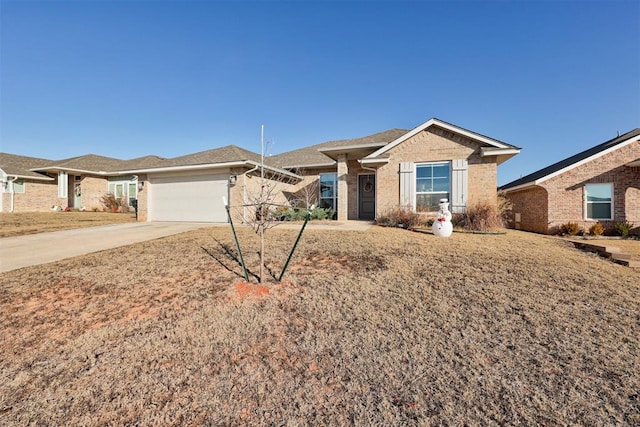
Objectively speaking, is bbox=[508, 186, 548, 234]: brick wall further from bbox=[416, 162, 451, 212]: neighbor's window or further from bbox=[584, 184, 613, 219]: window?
bbox=[416, 162, 451, 212]: neighbor's window

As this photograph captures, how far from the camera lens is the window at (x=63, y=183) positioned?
1994cm

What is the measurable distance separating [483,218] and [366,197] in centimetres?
611

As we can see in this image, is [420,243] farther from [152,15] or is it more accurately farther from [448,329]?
[152,15]

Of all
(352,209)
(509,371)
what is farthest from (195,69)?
(509,371)

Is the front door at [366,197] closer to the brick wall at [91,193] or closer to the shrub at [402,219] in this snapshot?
the shrub at [402,219]

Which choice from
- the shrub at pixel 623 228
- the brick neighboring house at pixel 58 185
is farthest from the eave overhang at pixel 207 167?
the shrub at pixel 623 228

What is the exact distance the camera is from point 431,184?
1143cm

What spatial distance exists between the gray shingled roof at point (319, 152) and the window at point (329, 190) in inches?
34.1

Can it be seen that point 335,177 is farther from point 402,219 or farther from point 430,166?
point 402,219

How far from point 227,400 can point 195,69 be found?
1421 cm

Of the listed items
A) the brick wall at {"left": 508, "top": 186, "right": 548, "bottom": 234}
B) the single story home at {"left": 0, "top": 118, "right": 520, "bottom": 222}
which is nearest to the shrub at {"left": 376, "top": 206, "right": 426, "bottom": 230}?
the single story home at {"left": 0, "top": 118, "right": 520, "bottom": 222}

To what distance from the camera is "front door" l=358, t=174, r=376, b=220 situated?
14.3 m

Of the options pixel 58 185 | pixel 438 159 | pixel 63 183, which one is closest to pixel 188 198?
pixel 438 159

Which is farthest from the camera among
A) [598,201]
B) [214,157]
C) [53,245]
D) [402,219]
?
[214,157]
